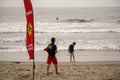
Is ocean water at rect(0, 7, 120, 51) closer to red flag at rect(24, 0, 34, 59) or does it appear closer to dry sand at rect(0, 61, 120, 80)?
dry sand at rect(0, 61, 120, 80)

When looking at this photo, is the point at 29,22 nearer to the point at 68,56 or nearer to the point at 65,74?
the point at 65,74

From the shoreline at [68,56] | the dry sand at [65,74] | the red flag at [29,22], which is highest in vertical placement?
the red flag at [29,22]

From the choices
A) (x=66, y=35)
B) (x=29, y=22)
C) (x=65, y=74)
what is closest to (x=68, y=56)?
(x=65, y=74)

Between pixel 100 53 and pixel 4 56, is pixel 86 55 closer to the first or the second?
pixel 100 53

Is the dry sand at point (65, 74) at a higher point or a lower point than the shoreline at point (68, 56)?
lower

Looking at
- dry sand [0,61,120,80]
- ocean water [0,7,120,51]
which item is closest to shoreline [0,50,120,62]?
ocean water [0,7,120,51]

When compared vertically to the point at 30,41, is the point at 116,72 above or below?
below

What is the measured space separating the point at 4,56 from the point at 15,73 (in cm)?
697

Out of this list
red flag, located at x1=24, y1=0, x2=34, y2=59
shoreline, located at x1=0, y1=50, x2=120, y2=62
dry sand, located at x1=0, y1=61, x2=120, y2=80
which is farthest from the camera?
shoreline, located at x1=0, y1=50, x2=120, y2=62

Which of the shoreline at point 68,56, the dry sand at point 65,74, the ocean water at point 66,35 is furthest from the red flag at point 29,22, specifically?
the ocean water at point 66,35

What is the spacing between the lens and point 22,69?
10492 millimetres

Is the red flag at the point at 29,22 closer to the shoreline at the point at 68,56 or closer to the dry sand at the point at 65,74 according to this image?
the dry sand at the point at 65,74

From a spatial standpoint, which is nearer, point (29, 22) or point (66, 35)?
point (29, 22)

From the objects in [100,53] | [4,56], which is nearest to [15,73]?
[4,56]
